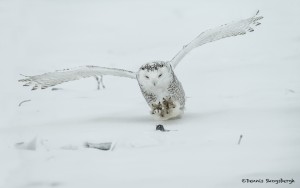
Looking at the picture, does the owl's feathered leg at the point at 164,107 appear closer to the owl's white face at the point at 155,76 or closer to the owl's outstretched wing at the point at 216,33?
the owl's white face at the point at 155,76

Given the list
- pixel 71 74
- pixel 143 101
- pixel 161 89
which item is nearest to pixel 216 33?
pixel 161 89

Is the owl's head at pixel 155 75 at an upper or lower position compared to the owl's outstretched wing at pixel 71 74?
lower

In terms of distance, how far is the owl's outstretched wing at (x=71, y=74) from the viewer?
4824 mm

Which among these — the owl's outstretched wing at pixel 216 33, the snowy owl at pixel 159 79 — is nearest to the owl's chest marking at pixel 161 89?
the snowy owl at pixel 159 79

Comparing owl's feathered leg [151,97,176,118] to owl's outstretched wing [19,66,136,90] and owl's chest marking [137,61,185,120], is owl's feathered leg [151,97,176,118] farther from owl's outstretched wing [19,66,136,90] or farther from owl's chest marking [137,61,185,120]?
owl's outstretched wing [19,66,136,90]

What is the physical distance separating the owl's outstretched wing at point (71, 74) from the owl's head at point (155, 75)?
0.30 meters

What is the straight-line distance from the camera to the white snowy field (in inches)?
126

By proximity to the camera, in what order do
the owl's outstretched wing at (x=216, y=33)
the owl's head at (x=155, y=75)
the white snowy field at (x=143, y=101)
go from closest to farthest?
1. the white snowy field at (x=143, y=101)
2. the owl's head at (x=155, y=75)
3. the owl's outstretched wing at (x=216, y=33)

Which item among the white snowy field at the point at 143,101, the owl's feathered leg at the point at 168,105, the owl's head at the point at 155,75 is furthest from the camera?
the owl's feathered leg at the point at 168,105

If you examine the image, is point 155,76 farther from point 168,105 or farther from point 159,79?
point 168,105

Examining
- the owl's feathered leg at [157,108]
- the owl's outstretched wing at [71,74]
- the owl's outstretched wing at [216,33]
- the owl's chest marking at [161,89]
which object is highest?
the owl's outstretched wing at [216,33]

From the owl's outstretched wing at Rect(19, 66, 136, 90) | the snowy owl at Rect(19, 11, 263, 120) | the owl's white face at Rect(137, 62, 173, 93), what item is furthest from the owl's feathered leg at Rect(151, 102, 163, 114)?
the owl's outstretched wing at Rect(19, 66, 136, 90)

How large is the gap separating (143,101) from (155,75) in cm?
97

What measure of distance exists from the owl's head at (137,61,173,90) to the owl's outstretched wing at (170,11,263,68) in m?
0.35
